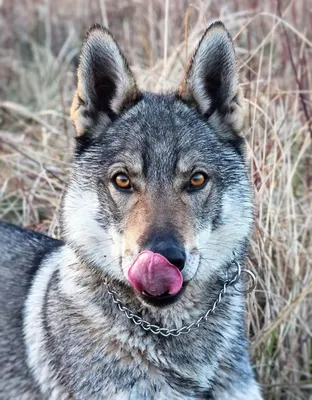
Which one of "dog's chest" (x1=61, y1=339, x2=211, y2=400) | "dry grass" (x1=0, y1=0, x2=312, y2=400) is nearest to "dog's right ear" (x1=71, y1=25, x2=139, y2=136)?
"dog's chest" (x1=61, y1=339, x2=211, y2=400)

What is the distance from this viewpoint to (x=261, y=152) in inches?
162

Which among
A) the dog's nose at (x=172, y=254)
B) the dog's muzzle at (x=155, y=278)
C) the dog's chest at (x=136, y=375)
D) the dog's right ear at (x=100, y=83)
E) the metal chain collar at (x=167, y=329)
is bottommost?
the dog's chest at (x=136, y=375)

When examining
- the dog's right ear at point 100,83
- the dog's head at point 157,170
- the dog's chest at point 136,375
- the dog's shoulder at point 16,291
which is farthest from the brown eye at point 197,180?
the dog's shoulder at point 16,291

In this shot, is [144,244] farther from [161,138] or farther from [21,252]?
[21,252]

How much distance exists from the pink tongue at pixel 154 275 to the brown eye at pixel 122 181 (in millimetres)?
377

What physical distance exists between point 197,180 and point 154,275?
1.66ft

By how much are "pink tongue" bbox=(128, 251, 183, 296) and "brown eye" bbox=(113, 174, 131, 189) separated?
1.24 feet

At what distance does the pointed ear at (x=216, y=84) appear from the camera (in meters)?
2.89

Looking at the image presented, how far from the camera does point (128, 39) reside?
643 cm

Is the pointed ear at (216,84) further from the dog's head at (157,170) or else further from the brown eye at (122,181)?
the brown eye at (122,181)

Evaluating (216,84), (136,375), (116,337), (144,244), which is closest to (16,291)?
(116,337)

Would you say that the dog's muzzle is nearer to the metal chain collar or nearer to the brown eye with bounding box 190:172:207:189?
the metal chain collar

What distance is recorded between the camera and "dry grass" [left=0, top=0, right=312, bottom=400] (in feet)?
12.7

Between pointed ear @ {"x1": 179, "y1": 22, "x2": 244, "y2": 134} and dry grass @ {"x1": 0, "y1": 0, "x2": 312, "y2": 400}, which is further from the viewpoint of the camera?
dry grass @ {"x1": 0, "y1": 0, "x2": 312, "y2": 400}
